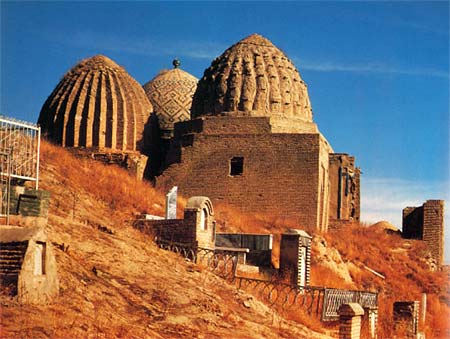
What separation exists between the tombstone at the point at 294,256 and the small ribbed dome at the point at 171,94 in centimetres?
1380

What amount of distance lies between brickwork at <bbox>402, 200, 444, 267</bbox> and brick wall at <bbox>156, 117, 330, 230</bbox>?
11.1 feet

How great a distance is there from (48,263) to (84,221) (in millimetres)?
5691

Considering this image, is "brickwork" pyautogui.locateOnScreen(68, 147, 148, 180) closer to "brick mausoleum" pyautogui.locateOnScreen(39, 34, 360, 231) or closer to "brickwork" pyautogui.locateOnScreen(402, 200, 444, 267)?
"brick mausoleum" pyautogui.locateOnScreen(39, 34, 360, 231)

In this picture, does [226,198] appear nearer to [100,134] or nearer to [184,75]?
[100,134]

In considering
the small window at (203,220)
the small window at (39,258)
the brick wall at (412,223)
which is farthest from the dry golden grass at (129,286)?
the brick wall at (412,223)

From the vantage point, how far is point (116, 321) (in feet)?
37.5

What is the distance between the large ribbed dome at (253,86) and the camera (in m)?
28.9

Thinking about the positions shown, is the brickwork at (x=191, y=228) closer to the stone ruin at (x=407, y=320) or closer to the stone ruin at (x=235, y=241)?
the stone ruin at (x=235, y=241)

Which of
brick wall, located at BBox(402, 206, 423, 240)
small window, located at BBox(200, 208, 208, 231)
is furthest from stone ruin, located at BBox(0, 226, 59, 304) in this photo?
brick wall, located at BBox(402, 206, 423, 240)

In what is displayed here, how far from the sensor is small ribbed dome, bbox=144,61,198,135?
33.5 metres

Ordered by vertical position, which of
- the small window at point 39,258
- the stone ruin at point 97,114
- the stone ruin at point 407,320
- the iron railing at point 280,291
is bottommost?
the stone ruin at point 407,320

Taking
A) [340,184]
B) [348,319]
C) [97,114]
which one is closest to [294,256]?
[348,319]

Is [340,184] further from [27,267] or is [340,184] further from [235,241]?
[27,267]

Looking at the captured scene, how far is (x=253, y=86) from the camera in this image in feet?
95.4
